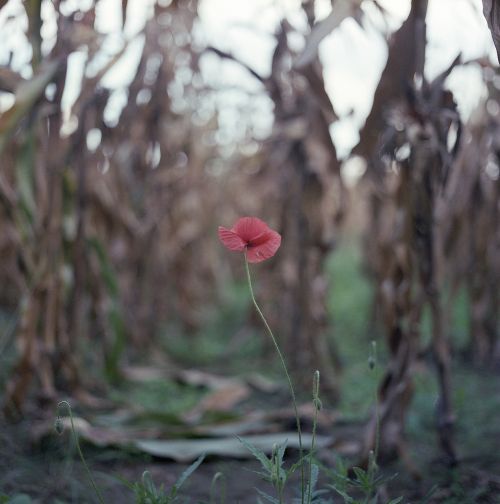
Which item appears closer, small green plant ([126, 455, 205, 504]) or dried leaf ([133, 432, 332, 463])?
small green plant ([126, 455, 205, 504])

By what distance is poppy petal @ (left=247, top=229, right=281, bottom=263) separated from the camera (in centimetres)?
88

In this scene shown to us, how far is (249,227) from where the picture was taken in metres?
0.87

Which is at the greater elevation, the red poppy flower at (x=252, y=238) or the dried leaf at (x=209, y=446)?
the red poppy flower at (x=252, y=238)

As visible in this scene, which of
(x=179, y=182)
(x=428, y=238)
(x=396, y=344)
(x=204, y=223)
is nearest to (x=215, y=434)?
(x=396, y=344)

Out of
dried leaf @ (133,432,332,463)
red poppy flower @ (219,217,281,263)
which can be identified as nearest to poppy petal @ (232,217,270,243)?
red poppy flower @ (219,217,281,263)

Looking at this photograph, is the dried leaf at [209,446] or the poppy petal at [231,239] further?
the dried leaf at [209,446]

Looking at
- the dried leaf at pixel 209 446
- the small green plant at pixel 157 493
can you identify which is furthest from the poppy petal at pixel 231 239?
the dried leaf at pixel 209 446

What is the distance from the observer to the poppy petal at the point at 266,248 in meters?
0.88

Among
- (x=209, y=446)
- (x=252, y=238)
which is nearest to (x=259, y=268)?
(x=209, y=446)

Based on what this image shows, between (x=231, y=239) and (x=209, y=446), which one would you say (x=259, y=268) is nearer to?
(x=209, y=446)

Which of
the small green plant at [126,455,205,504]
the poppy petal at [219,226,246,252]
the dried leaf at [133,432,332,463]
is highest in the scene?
the poppy petal at [219,226,246,252]

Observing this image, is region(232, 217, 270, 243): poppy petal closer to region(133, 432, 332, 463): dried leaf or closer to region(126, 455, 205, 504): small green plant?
region(126, 455, 205, 504): small green plant

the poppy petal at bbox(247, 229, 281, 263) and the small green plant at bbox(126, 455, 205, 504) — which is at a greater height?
the poppy petal at bbox(247, 229, 281, 263)

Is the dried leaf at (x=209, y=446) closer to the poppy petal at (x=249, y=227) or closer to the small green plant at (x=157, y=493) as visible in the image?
the small green plant at (x=157, y=493)
